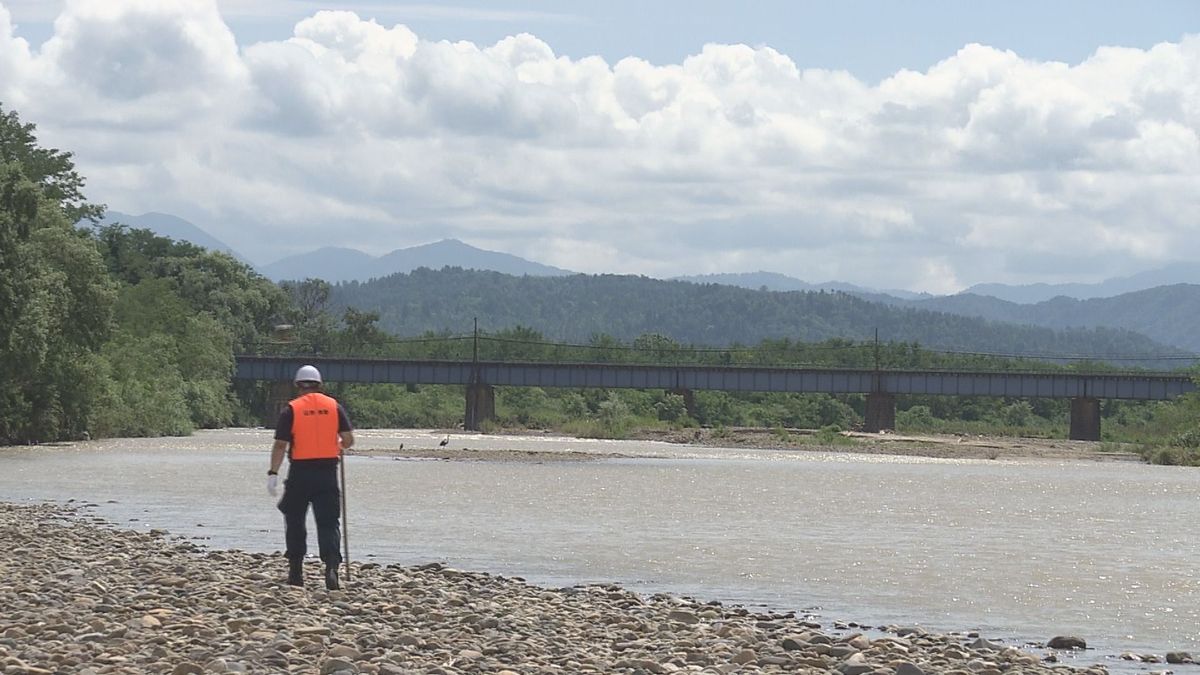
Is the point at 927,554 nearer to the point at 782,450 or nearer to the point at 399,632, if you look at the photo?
the point at 399,632

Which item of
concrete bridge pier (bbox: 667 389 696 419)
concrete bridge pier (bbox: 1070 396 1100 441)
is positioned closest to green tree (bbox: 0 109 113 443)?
concrete bridge pier (bbox: 667 389 696 419)

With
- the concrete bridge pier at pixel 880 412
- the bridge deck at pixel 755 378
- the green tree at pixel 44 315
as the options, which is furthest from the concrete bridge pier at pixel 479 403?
the green tree at pixel 44 315

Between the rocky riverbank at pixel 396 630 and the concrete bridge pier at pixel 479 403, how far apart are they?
113 m

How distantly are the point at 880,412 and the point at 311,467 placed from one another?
116 metres

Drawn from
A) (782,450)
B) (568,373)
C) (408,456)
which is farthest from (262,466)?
(568,373)

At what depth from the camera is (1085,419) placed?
134625 mm

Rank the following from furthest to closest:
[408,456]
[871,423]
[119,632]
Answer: [871,423], [408,456], [119,632]

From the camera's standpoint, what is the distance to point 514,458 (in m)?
78.1

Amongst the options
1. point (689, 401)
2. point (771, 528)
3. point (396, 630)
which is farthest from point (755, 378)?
point (396, 630)

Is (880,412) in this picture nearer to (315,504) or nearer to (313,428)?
(315,504)

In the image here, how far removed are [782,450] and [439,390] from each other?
6883 centimetres

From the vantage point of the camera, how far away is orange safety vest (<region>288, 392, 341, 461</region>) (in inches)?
851

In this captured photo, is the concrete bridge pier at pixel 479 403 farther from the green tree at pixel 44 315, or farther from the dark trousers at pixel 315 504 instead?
the dark trousers at pixel 315 504

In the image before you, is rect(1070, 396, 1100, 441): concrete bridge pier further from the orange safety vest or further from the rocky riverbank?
the orange safety vest
